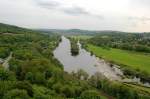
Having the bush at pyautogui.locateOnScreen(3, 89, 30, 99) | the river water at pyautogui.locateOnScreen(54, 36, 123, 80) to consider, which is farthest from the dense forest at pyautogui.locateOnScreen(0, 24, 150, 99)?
the river water at pyautogui.locateOnScreen(54, 36, 123, 80)

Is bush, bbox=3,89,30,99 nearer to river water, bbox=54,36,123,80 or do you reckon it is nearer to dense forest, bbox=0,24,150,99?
dense forest, bbox=0,24,150,99

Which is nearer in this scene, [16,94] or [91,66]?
[16,94]

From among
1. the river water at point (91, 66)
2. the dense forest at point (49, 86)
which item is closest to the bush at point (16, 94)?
the dense forest at point (49, 86)

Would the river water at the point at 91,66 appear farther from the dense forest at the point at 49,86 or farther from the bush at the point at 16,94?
the bush at the point at 16,94

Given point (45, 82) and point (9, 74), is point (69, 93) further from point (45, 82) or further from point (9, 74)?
point (9, 74)

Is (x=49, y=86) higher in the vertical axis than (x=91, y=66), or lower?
higher

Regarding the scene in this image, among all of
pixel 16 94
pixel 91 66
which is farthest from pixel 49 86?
pixel 91 66

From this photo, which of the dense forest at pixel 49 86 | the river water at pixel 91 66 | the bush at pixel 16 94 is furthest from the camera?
the river water at pixel 91 66

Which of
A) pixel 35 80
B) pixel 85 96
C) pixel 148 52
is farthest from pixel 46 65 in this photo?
pixel 148 52

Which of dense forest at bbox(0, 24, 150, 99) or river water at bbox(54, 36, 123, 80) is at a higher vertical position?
dense forest at bbox(0, 24, 150, 99)

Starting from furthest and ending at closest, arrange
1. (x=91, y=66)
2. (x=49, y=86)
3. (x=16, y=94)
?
(x=91, y=66) < (x=49, y=86) < (x=16, y=94)

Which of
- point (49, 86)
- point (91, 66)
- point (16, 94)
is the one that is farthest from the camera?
point (91, 66)

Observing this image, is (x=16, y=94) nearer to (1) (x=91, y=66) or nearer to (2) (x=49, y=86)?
(2) (x=49, y=86)

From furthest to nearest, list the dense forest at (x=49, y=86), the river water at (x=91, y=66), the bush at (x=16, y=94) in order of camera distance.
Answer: the river water at (x=91, y=66) < the dense forest at (x=49, y=86) < the bush at (x=16, y=94)
